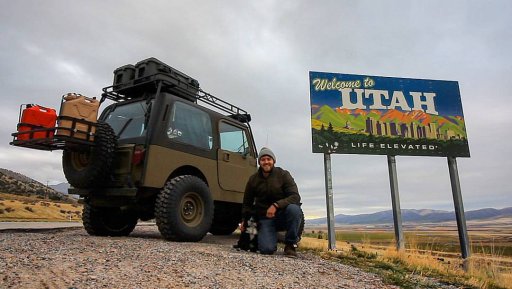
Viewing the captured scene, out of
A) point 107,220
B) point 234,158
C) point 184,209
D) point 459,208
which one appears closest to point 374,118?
point 459,208

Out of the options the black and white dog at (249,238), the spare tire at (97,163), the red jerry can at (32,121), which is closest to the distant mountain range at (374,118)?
the black and white dog at (249,238)

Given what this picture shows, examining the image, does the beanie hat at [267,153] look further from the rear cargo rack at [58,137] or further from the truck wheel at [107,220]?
the truck wheel at [107,220]

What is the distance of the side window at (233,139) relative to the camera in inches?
260

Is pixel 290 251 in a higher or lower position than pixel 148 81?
lower

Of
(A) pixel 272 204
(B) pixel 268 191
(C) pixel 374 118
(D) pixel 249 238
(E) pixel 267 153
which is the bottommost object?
(D) pixel 249 238

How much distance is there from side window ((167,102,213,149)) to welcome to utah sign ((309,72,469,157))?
2676 millimetres

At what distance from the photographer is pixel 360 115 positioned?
27.7 feet

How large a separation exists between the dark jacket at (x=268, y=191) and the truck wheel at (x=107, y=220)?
2.48m

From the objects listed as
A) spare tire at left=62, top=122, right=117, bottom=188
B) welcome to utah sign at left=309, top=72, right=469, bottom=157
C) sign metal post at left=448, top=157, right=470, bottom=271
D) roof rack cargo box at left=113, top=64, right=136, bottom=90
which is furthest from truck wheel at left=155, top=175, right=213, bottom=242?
sign metal post at left=448, top=157, right=470, bottom=271

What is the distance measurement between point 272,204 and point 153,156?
1.83 meters

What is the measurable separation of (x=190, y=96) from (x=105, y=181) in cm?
210

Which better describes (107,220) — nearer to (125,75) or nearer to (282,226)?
(125,75)

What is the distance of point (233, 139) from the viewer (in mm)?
6965

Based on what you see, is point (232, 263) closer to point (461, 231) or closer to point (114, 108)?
point (114, 108)
